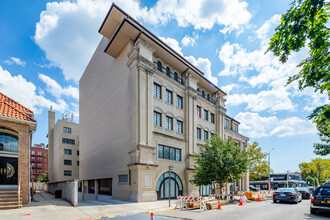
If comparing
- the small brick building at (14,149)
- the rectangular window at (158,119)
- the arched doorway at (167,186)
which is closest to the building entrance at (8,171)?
the small brick building at (14,149)

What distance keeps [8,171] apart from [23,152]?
1.59 metres

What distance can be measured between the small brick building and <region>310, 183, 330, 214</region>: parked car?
18.7m

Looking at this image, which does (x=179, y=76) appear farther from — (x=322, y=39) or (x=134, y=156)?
(x=322, y=39)

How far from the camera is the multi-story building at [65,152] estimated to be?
5544cm

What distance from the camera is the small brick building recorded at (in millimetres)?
15250

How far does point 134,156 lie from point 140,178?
7.55 ft

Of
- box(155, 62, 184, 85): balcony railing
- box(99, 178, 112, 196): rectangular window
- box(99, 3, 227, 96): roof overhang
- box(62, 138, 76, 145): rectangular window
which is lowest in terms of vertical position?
box(99, 178, 112, 196): rectangular window

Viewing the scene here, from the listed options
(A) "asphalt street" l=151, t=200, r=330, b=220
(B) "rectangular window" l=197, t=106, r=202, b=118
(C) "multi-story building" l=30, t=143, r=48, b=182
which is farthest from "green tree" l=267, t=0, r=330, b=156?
(C) "multi-story building" l=30, t=143, r=48, b=182

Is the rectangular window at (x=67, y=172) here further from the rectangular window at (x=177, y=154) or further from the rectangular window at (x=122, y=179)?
the rectangular window at (x=177, y=154)

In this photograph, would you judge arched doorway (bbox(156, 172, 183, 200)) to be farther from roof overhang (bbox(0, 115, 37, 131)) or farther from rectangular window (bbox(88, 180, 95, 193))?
roof overhang (bbox(0, 115, 37, 131))

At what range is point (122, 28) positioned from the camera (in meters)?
24.5

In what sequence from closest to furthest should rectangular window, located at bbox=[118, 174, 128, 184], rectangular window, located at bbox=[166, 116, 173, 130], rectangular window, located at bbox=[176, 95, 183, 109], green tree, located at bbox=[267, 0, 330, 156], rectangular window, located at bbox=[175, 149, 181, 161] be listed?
green tree, located at bbox=[267, 0, 330, 156]
rectangular window, located at bbox=[118, 174, 128, 184]
rectangular window, located at bbox=[166, 116, 173, 130]
rectangular window, located at bbox=[175, 149, 181, 161]
rectangular window, located at bbox=[176, 95, 183, 109]

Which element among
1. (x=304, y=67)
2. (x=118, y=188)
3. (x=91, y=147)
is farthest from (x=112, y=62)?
(x=304, y=67)

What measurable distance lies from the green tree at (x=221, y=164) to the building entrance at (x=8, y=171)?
54.0 ft
